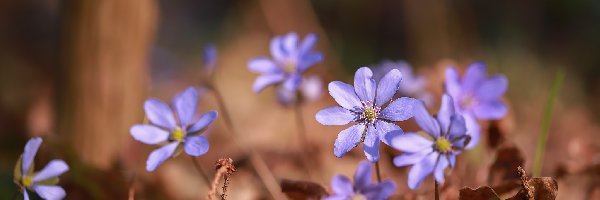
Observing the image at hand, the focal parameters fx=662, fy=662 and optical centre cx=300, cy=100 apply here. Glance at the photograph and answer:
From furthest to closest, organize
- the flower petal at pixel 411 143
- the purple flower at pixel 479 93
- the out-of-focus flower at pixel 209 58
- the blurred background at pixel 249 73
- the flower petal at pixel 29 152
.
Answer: the blurred background at pixel 249 73 → the out-of-focus flower at pixel 209 58 → the purple flower at pixel 479 93 → the flower petal at pixel 29 152 → the flower petal at pixel 411 143

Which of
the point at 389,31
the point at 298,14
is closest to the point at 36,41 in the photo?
the point at 298,14

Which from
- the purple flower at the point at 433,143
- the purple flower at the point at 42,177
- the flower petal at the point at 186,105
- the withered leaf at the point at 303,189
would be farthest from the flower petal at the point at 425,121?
the purple flower at the point at 42,177

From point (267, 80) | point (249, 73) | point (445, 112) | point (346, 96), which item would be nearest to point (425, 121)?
point (445, 112)

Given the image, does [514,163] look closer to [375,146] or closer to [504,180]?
[504,180]

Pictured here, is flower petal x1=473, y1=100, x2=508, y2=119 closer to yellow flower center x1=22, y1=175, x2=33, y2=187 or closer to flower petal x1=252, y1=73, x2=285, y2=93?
flower petal x1=252, y1=73, x2=285, y2=93

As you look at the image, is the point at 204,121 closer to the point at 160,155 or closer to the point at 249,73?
the point at 160,155

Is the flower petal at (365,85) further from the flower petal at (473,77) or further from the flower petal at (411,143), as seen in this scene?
the flower petal at (473,77)
